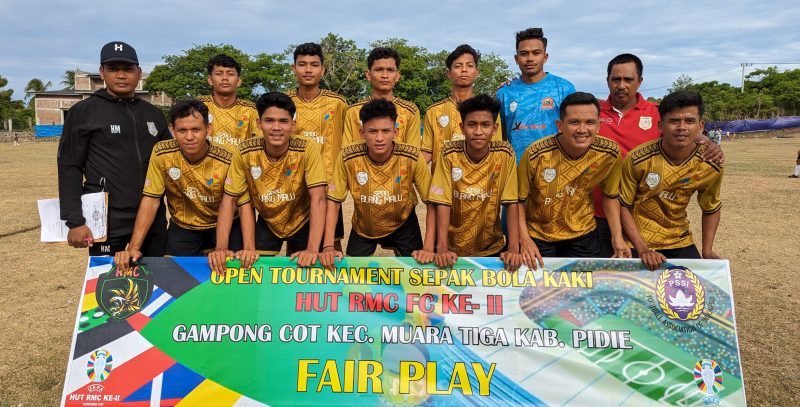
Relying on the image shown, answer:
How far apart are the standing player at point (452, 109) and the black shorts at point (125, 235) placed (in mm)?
2544

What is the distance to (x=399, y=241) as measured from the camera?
4.41 metres

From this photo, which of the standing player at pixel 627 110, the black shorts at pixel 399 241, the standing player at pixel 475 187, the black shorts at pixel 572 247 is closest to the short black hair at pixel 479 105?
the standing player at pixel 475 187

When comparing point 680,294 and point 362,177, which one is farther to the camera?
point 362,177

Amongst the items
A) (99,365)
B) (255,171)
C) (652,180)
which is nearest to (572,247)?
(652,180)

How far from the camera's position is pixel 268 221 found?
4383 millimetres

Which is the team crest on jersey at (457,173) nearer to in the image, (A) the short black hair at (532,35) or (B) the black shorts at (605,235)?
(B) the black shorts at (605,235)

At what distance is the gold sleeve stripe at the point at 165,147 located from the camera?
411cm

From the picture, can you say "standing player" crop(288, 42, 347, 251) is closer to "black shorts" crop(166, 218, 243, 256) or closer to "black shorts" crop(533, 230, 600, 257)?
"black shorts" crop(166, 218, 243, 256)

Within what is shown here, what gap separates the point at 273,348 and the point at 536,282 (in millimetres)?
1900

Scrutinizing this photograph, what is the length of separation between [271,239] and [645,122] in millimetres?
3628

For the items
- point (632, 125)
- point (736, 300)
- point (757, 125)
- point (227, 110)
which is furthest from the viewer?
point (757, 125)

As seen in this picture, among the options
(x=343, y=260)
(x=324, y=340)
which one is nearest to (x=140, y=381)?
(x=324, y=340)

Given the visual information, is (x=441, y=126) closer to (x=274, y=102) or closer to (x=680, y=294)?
(x=274, y=102)

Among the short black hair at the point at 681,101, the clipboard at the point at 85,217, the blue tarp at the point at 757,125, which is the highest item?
the blue tarp at the point at 757,125
